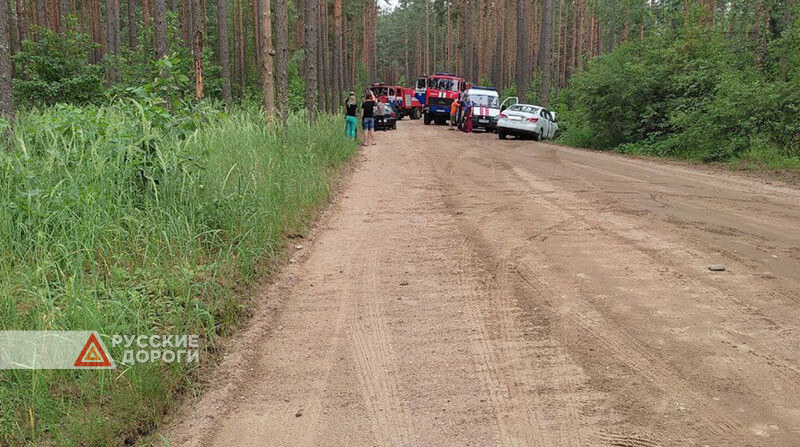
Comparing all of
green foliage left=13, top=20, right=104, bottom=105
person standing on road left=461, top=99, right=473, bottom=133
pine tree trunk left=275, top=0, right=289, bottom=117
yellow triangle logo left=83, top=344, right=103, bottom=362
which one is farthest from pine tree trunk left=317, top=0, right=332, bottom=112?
yellow triangle logo left=83, top=344, right=103, bottom=362

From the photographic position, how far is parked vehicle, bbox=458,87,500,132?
3069 cm

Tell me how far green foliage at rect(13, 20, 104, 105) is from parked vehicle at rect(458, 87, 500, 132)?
17621 mm

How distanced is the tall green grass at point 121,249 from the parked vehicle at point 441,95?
1251 inches

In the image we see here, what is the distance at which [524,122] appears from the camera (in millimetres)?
24688

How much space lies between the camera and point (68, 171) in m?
6.00

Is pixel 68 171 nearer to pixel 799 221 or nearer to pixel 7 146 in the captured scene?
pixel 7 146

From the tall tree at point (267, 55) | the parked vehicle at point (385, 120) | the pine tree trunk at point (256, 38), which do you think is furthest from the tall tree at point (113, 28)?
the tall tree at point (267, 55)

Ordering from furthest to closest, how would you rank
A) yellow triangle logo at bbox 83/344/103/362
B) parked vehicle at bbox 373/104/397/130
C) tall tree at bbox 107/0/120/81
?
parked vehicle at bbox 373/104/397/130 → tall tree at bbox 107/0/120/81 → yellow triangle logo at bbox 83/344/103/362

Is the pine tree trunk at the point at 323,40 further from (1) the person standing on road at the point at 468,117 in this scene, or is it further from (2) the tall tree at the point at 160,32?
(2) the tall tree at the point at 160,32

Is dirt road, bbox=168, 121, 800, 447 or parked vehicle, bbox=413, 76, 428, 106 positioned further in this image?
parked vehicle, bbox=413, 76, 428, 106

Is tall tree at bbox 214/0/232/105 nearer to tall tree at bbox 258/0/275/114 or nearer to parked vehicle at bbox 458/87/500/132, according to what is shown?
tall tree at bbox 258/0/275/114

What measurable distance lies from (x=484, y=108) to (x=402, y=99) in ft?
55.8

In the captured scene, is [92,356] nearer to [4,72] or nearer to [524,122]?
[4,72]

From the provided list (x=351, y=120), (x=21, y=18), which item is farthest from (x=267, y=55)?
(x=21, y=18)
